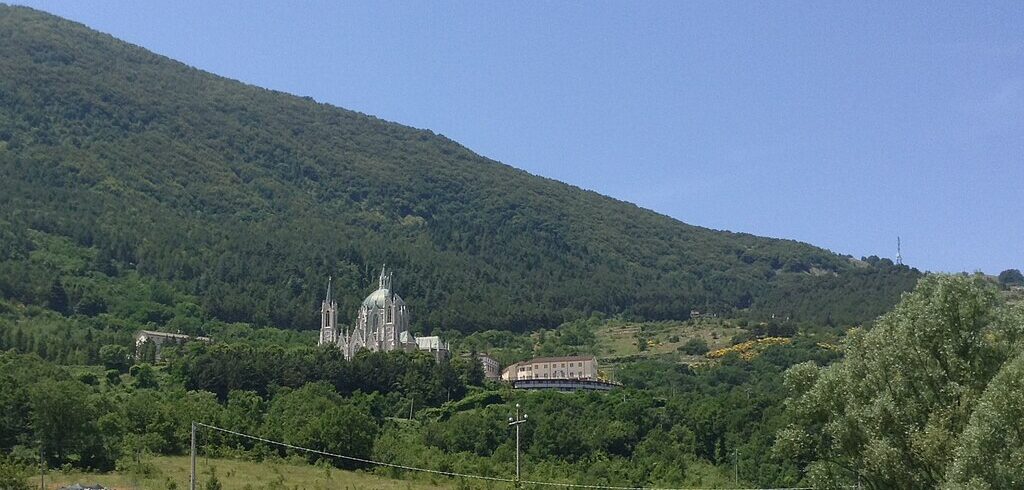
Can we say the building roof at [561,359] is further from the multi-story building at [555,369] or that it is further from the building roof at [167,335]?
the building roof at [167,335]

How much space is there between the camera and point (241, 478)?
225 ft

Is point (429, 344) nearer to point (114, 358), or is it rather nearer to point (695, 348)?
point (114, 358)

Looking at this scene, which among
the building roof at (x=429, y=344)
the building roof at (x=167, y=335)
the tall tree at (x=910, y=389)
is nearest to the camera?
the tall tree at (x=910, y=389)

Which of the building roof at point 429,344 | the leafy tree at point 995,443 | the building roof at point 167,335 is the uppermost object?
the building roof at point 167,335

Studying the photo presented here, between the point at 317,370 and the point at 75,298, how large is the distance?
58542 millimetres

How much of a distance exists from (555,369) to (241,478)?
88350mm

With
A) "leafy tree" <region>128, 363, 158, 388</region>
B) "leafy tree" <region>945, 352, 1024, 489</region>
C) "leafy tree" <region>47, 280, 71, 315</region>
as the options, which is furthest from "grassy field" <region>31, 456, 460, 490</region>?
"leafy tree" <region>47, 280, 71, 315</region>

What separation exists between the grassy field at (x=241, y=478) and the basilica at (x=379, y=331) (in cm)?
6985

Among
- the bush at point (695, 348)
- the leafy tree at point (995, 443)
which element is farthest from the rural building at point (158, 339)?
the leafy tree at point (995, 443)

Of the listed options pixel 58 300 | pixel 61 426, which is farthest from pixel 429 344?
pixel 61 426

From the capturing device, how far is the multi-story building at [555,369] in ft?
502

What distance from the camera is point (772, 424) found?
94.7 meters

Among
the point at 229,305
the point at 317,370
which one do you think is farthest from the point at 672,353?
the point at 317,370

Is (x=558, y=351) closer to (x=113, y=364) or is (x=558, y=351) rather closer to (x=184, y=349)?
(x=184, y=349)
